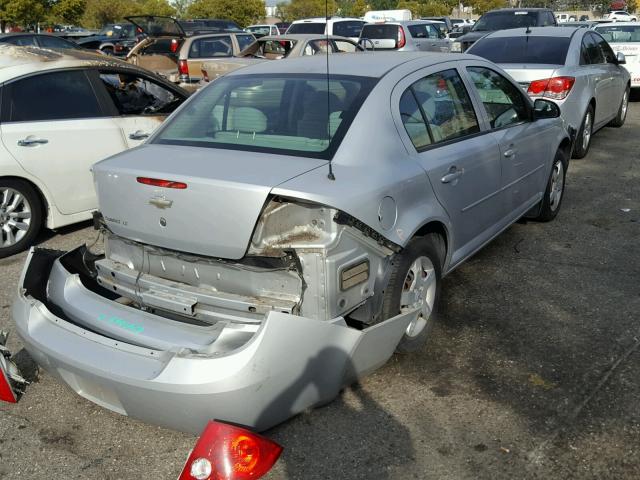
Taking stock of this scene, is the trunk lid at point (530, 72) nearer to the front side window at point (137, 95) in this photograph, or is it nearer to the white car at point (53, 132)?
the front side window at point (137, 95)

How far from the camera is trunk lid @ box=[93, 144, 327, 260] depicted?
10.3 feet

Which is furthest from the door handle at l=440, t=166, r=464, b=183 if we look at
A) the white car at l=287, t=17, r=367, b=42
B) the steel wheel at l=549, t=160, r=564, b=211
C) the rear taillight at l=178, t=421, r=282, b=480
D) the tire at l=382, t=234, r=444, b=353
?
the white car at l=287, t=17, r=367, b=42

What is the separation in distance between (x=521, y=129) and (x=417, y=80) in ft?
4.66

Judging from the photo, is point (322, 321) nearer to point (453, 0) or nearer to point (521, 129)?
point (521, 129)

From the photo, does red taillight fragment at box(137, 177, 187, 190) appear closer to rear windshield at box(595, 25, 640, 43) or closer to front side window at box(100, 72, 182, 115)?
front side window at box(100, 72, 182, 115)

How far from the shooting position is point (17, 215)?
597cm

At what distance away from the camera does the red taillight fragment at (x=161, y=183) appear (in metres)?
3.27

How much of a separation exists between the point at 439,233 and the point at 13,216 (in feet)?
12.4

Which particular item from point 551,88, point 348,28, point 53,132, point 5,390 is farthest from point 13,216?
point 348,28

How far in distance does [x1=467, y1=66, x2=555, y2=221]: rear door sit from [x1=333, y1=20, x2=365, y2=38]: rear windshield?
1652cm

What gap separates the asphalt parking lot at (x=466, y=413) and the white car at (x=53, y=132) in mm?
1233

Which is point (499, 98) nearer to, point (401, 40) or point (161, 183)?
point (161, 183)

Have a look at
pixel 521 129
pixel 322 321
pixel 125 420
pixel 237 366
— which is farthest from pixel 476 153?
pixel 125 420

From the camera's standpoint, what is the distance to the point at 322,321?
3025 millimetres
